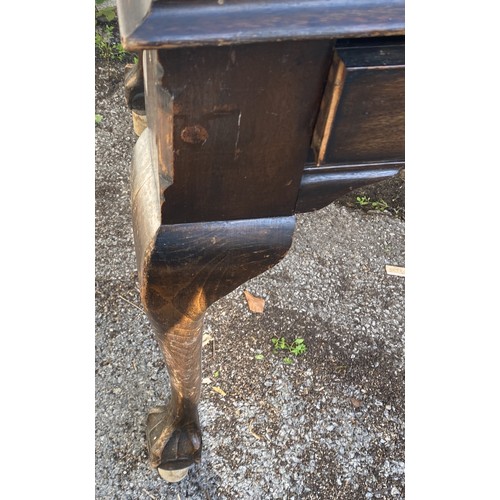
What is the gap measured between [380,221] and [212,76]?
1233 mm

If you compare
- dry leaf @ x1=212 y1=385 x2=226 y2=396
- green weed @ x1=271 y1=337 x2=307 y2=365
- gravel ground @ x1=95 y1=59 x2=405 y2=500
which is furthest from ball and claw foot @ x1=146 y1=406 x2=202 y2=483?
green weed @ x1=271 y1=337 x2=307 y2=365

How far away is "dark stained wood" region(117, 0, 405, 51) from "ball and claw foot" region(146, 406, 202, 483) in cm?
76

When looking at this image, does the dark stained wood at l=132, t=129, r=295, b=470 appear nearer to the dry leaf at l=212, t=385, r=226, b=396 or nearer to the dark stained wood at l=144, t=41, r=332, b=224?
the dark stained wood at l=144, t=41, r=332, b=224

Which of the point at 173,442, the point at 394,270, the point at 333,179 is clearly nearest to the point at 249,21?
the point at 333,179

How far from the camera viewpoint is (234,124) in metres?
0.50

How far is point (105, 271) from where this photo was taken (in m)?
1.42

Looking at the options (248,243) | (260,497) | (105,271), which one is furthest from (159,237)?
(105,271)

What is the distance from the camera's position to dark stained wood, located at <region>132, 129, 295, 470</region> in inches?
24.2

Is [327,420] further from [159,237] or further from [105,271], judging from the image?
[159,237]

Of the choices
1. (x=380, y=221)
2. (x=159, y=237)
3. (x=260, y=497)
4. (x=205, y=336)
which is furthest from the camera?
(x=380, y=221)

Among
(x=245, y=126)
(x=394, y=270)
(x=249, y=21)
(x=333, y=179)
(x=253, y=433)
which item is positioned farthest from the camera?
(x=394, y=270)

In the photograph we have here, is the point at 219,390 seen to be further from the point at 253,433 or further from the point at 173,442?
the point at 173,442

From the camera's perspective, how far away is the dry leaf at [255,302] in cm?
139

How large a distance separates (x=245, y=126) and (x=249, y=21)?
115 millimetres
